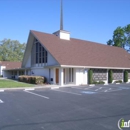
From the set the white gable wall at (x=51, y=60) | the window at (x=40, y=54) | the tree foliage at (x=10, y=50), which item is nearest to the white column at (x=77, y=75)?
the white gable wall at (x=51, y=60)

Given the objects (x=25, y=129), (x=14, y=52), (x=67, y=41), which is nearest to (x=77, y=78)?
(x=67, y=41)

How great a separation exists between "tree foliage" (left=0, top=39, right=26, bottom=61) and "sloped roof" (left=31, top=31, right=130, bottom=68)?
51.2 meters

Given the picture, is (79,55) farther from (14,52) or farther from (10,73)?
(14,52)

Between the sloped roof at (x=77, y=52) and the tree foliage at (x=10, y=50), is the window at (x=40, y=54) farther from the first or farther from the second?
the tree foliage at (x=10, y=50)

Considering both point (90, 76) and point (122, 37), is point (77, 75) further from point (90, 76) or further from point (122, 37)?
point (122, 37)

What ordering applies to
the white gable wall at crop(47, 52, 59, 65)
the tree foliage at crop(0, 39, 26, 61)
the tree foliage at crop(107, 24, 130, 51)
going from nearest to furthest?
the white gable wall at crop(47, 52, 59, 65)
the tree foliage at crop(107, 24, 130, 51)
the tree foliage at crop(0, 39, 26, 61)

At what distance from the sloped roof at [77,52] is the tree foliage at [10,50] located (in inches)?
2014

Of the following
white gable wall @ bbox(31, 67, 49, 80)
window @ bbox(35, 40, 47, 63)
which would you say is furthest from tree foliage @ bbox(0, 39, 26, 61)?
window @ bbox(35, 40, 47, 63)

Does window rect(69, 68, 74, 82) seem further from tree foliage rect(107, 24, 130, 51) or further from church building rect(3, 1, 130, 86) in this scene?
tree foliage rect(107, 24, 130, 51)

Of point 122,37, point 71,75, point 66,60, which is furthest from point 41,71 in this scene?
point 122,37

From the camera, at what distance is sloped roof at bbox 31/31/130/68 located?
20.5m

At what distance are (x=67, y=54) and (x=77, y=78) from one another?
353 centimetres

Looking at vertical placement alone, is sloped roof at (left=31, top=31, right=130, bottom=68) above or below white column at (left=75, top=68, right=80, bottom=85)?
above

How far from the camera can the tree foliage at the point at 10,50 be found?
71125 millimetres
